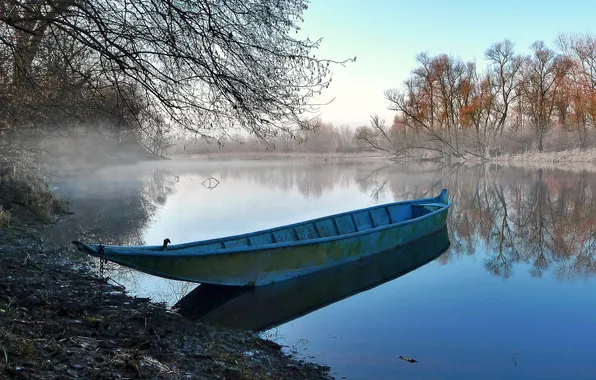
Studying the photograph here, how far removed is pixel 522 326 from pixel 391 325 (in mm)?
1723

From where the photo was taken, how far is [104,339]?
401cm

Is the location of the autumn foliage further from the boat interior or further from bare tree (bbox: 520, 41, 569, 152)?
A: the boat interior

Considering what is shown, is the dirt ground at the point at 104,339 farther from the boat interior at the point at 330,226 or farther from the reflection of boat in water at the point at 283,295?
the boat interior at the point at 330,226

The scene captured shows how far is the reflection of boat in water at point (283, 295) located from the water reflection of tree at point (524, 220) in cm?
196

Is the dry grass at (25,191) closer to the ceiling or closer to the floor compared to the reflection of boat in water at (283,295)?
closer to the ceiling

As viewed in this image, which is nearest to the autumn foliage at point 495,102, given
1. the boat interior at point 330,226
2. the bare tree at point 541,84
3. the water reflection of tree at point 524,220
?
the bare tree at point 541,84

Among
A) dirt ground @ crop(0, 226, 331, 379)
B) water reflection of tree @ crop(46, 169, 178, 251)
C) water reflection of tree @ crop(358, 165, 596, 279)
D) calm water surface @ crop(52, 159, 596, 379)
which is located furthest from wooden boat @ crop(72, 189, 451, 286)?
water reflection of tree @ crop(46, 169, 178, 251)

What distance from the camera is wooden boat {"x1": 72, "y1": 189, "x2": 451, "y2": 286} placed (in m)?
6.44

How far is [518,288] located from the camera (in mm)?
7855

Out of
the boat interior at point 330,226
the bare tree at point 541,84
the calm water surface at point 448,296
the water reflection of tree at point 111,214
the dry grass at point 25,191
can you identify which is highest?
the bare tree at point 541,84

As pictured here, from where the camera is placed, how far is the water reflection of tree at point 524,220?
379 inches

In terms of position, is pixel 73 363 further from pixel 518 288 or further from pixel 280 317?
pixel 518 288

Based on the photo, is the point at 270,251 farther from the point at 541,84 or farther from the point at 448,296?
the point at 541,84

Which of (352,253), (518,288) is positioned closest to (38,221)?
(352,253)
